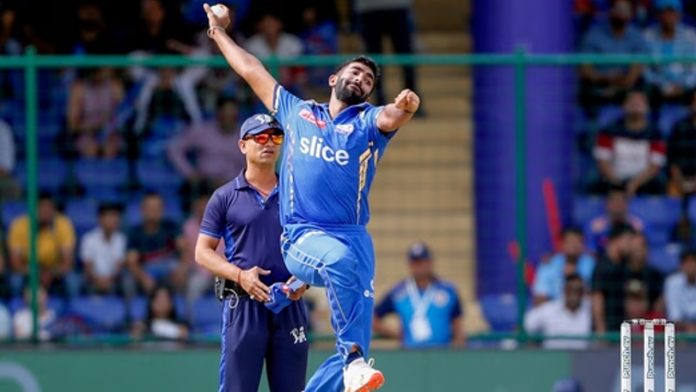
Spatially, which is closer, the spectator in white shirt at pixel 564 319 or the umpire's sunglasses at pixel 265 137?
the umpire's sunglasses at pixel 265 137

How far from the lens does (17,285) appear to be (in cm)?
1405

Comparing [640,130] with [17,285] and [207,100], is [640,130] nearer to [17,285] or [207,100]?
[207,100]

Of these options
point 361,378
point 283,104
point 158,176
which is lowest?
point 361,378

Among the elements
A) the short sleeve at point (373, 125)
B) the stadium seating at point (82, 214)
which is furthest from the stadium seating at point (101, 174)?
the short sleeve at point (373, 125)

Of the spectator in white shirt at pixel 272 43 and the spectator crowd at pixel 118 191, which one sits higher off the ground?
the spectator in white shirt at pixel 272 43

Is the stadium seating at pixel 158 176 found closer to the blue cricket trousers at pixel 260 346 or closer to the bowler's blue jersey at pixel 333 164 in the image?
the blue cricket trousers at pixel 260 346

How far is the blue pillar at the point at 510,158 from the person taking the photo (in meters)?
14.0

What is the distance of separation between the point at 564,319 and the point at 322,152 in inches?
177

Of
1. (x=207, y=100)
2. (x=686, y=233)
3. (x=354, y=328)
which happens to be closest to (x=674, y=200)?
(x=686, y=233)

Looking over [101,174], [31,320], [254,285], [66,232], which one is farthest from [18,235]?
[254,285]

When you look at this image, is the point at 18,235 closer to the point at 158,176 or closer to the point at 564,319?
the point at 158,176

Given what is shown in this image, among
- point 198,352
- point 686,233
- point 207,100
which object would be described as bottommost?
point 198,352

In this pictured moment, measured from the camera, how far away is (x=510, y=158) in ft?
46.0

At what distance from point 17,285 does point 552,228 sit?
13.8ft
